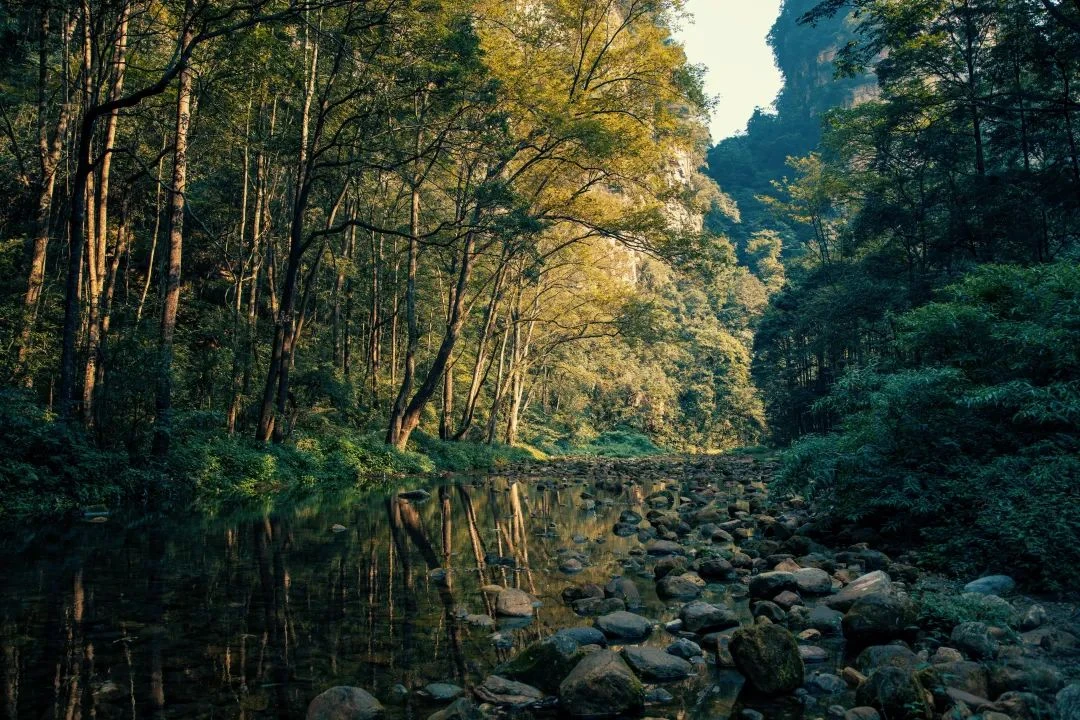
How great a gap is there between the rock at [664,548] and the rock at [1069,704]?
494 centimetres

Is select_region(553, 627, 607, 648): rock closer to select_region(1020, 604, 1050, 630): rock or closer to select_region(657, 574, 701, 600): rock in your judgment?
select_region(657, 574, 701, 600): rock

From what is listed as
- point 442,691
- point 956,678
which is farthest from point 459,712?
point 956,678

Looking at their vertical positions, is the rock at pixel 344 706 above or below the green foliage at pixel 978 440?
below

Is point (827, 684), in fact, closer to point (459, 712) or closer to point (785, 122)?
point (459, 712)

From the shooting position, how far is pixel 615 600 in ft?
18.1

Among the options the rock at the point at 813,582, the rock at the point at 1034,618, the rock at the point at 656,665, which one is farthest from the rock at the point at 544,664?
the rock at the point at 1034,618

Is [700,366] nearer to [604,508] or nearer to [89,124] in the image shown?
[604,508]

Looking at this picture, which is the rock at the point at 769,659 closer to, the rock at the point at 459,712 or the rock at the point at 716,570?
the rock at the point at 459,712

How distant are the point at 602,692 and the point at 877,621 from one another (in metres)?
2.18

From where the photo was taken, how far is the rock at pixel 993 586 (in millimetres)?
5269

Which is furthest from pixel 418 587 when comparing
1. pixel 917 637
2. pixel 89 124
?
pixel 89 124

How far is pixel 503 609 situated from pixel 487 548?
2.98 meters

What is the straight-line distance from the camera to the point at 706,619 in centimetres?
482

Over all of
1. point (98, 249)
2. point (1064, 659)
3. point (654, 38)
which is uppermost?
point (654, 38)
